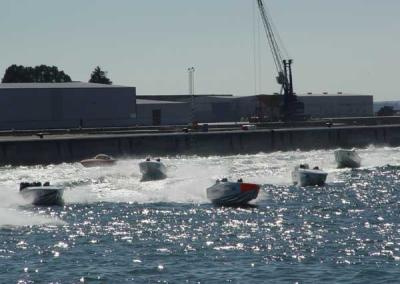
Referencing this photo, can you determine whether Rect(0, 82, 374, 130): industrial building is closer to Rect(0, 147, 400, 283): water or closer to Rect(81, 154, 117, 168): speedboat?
Rect(81, 154, 117, 168): speedboat

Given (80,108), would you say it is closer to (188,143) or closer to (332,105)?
(188,143)

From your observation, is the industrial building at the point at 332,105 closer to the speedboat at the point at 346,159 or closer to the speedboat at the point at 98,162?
the speedboat at the point at 98,162

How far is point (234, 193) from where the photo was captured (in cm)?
5506

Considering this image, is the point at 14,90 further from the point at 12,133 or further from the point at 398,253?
the point at 398,253

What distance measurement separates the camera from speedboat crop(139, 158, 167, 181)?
74.4 metres

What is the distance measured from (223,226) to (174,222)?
297cm

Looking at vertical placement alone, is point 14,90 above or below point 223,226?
above

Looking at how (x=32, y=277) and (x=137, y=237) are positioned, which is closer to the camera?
(x=32, y=277)

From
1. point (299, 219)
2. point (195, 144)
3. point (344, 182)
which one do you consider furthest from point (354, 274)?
point (195, 144)

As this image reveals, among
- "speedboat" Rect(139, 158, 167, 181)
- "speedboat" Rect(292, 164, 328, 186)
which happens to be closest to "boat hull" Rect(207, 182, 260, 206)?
"speedboat" Rect(292, 164, 328, 186)

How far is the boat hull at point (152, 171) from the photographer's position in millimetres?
74438

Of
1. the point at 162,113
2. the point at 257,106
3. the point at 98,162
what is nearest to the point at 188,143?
the point at 98,162

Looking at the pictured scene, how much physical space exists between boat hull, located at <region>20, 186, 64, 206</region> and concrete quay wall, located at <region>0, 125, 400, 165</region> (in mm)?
43271

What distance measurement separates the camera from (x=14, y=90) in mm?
138500
